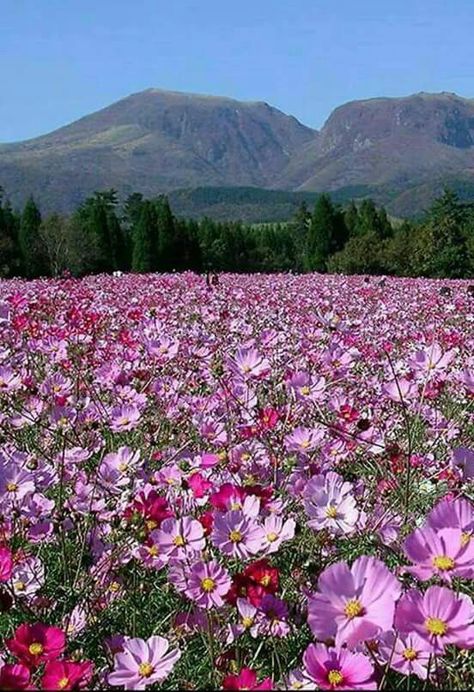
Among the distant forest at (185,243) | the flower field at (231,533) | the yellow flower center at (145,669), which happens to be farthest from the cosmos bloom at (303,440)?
the distant forest at (185,243)

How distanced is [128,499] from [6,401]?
2.99 ft

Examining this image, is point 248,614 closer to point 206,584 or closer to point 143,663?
point 206,584

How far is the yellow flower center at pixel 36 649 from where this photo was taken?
1219 mm

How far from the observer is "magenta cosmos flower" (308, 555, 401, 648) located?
1015mm

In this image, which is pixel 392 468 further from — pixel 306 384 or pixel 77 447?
pixel 77 447

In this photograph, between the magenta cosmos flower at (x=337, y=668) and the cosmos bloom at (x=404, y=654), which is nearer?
the magenta cosmos flower at (x=337, y=668)

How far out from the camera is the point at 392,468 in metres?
2.16

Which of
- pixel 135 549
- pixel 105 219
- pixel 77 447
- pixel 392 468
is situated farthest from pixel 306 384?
pixel 105 219

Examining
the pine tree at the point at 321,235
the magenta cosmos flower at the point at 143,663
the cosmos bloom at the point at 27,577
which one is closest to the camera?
the magenta cosmos flower at the point at 143,663

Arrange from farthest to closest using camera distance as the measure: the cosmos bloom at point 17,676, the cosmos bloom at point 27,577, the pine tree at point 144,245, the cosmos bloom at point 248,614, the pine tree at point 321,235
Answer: the pine tree at point 321,235
the pine tree at point 144,245
the cosmos bloom at point 27,577
the cosmos bloom at point 248,614
the cosmos bloom at point 17,676

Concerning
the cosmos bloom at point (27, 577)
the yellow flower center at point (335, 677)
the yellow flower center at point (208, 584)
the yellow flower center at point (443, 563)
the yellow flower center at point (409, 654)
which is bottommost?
the cosmos bloom at point (27, 577)

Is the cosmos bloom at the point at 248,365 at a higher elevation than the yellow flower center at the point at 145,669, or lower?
higher

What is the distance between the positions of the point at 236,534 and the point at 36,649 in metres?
0.35

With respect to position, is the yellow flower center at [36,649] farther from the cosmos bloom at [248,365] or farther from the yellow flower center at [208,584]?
the cosmos bloom at [248,365]
